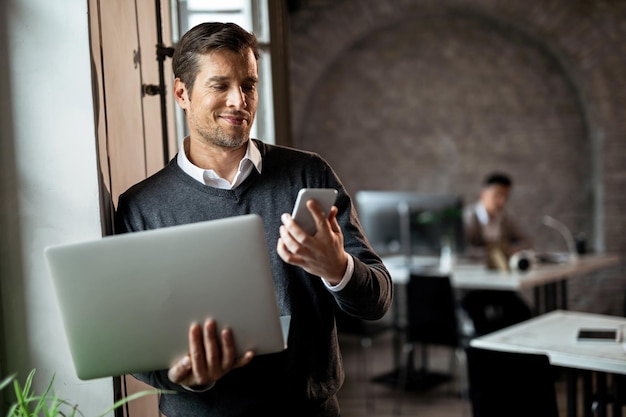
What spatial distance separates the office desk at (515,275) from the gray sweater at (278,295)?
3.54 metres

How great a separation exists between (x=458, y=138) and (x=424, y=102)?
1.55 ft

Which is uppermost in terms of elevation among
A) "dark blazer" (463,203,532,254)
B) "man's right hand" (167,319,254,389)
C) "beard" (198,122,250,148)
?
"beard" (198,122,250,148)

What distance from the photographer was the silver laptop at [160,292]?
145cm

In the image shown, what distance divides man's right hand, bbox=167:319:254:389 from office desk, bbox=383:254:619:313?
3.87 m

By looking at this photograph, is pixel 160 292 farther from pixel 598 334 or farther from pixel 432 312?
pixel 432 312

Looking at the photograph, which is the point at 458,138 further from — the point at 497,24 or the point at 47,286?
the point at 47,286

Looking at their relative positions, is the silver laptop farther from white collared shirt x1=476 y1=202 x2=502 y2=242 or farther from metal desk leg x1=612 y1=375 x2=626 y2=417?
white collared shirt x1=476 y1=202 x2=502 y2=242

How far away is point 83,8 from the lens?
1.83 metres

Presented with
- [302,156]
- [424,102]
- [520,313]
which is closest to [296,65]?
[424,102]

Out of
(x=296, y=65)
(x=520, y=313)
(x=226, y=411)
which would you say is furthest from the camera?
(x=296, y=65)

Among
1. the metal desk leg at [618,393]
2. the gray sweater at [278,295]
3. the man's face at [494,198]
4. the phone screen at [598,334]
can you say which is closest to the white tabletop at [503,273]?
the man's face at [494,198]

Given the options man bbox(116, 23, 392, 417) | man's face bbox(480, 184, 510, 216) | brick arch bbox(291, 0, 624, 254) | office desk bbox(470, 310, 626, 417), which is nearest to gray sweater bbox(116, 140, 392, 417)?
man bbox(116, 23, 392, 417)

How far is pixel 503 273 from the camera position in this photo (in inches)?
216

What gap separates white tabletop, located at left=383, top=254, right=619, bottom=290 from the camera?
5.20 metres
